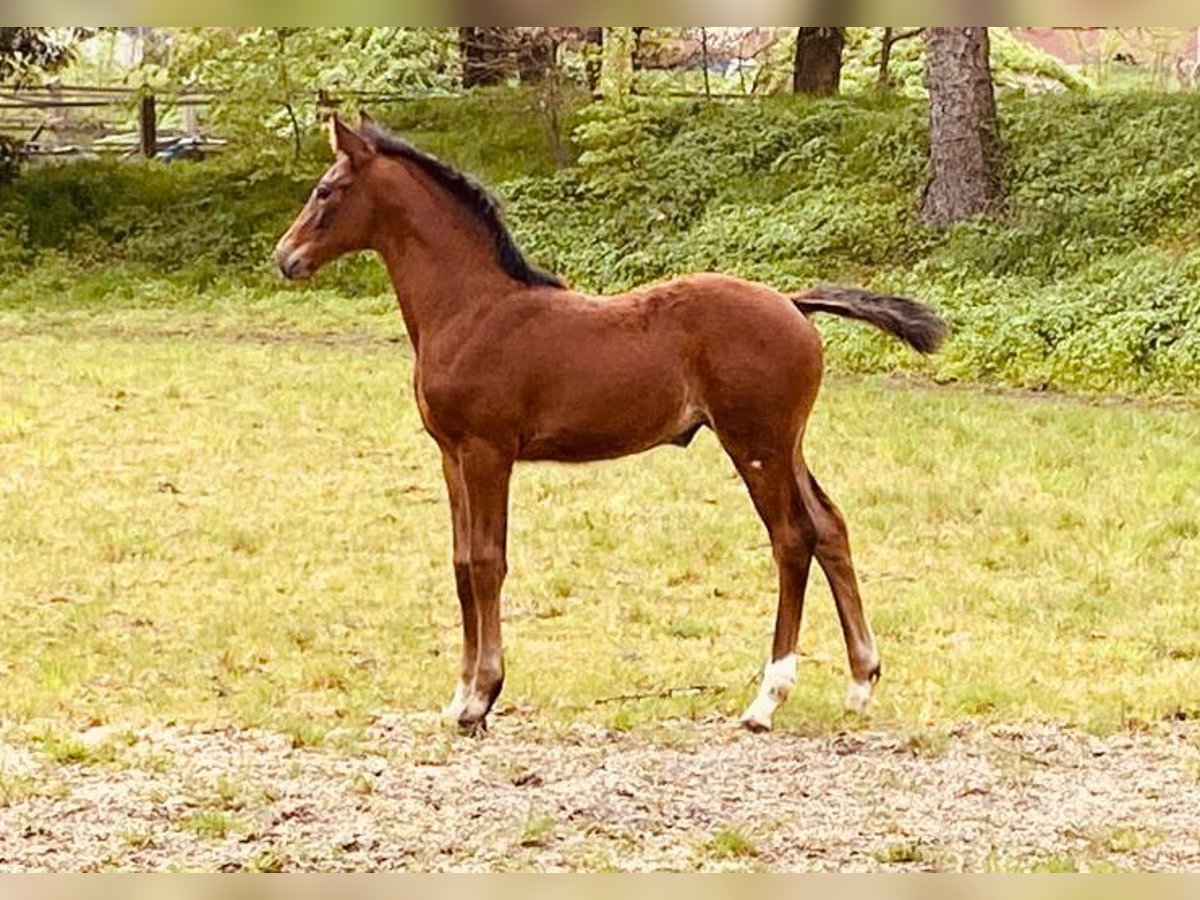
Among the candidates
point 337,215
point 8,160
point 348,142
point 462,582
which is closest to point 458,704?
point 462,582

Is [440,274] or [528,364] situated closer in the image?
[528,364]

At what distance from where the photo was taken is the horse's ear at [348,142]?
21.5 feet

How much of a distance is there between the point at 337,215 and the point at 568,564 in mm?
3519

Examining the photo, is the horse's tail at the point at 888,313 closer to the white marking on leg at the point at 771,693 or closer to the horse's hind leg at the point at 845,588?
the horse's hind leg at the point at 845,588

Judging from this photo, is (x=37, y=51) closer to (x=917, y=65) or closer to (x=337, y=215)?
(x=917, y=65)

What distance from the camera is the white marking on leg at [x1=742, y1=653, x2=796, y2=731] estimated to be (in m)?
6.62

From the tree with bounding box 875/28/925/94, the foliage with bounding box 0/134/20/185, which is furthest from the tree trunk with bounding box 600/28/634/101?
the foliage with bounding box 0/134/20/185

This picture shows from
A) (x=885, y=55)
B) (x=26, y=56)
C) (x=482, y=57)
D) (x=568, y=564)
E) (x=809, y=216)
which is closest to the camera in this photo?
(x=568, y=564)

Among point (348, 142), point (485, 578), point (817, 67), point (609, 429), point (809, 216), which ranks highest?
point (348, 142)

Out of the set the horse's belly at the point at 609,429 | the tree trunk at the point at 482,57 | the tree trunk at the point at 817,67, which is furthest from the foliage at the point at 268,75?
the horse's belly at the point at 609,429

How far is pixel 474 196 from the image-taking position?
6.68 m

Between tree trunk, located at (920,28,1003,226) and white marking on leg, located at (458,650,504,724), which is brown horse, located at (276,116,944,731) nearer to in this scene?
white marking on leg, located at (458,650,504,724)

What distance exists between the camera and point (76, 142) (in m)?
29.0

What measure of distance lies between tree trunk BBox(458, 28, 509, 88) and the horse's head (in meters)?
15.4
